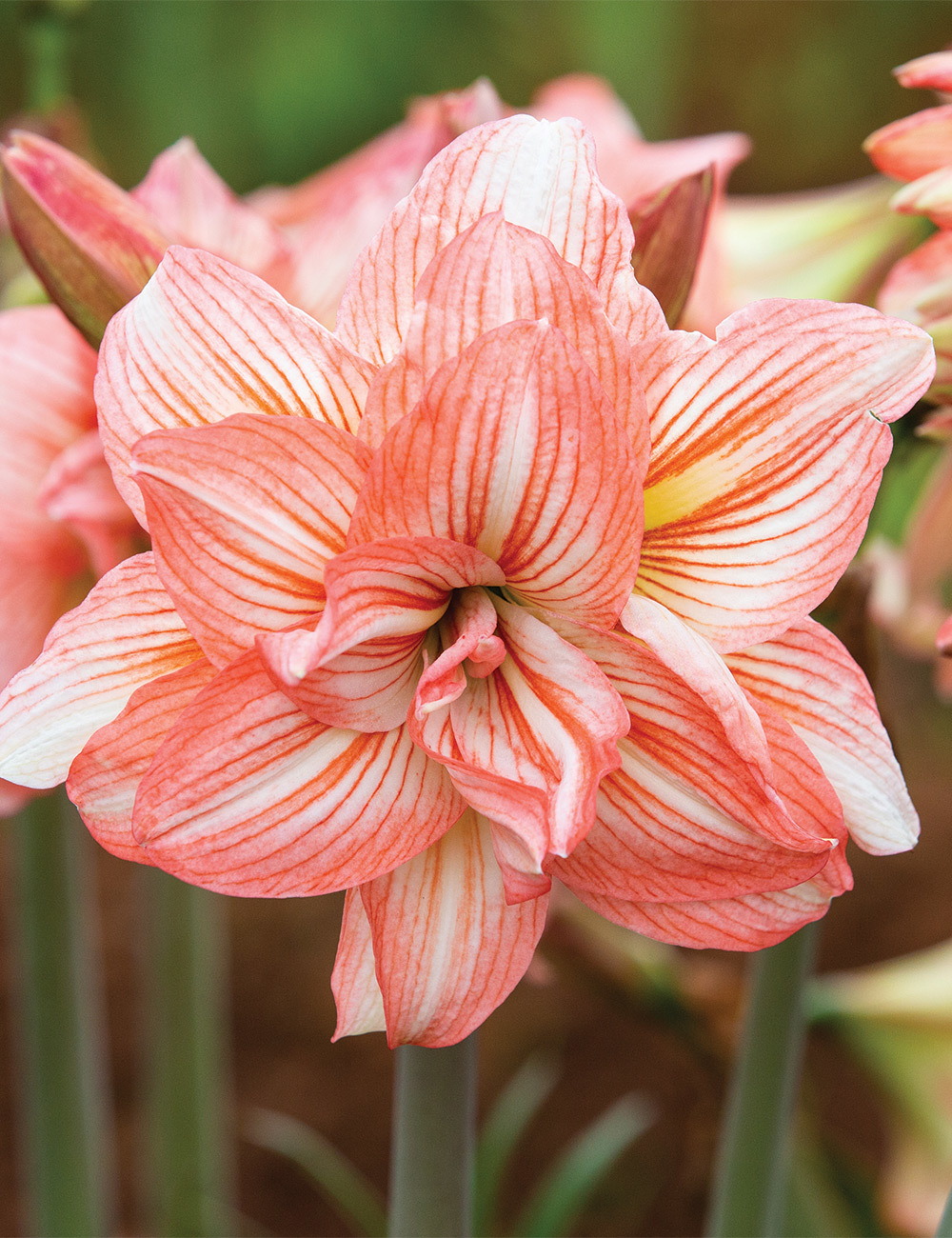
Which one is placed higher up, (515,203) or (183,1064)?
(515,203)

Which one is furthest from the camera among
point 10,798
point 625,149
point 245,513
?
point 625,149

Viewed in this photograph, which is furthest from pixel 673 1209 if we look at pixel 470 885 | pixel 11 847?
pixel 470 885

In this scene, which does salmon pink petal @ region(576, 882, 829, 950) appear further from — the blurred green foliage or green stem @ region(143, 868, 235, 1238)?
the blurred green foliage

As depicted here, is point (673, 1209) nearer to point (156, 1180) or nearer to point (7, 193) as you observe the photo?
point (156, 1180)

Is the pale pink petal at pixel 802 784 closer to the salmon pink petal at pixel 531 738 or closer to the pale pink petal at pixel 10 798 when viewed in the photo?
the salmon pink petal at pixel 531 738

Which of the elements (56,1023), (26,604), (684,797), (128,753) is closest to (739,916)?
(684,797)

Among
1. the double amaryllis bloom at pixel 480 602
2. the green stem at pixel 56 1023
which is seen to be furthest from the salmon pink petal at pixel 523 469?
the green stem at pixel 56 1023

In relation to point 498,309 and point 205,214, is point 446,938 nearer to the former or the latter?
point 498,309
